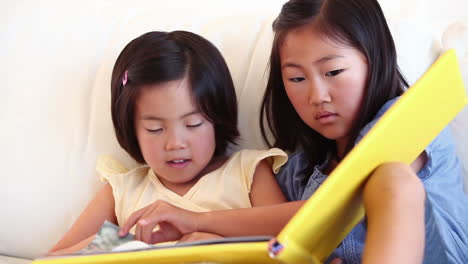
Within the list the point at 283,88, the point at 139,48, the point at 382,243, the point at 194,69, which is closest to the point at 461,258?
the point at 382,243

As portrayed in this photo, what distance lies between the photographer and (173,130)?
1095 millimetres

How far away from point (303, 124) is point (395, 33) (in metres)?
0.24

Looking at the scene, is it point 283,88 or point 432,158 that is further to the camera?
point 283,88

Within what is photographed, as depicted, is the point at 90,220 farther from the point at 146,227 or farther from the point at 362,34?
the point at 362,34

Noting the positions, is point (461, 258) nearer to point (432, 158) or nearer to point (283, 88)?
point (432, 158)

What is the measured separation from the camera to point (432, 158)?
95 centimetres

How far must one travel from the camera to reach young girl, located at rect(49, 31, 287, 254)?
1106 mm

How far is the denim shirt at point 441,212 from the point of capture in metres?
0.88

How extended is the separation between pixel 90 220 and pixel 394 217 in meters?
0.67

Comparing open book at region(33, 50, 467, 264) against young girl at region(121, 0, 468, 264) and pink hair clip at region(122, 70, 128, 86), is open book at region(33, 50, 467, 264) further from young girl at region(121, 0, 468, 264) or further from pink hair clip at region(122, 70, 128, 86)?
pink hair clip at region(122, 70, 128, 86)

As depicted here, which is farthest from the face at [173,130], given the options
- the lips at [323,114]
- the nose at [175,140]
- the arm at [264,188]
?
the lips at [323,114]

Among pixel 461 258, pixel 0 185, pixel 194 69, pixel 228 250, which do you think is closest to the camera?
pixel 228 250

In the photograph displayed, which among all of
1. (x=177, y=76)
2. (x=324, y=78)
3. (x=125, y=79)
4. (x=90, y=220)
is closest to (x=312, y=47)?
(x=324, y=78)

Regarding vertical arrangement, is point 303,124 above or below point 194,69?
below
